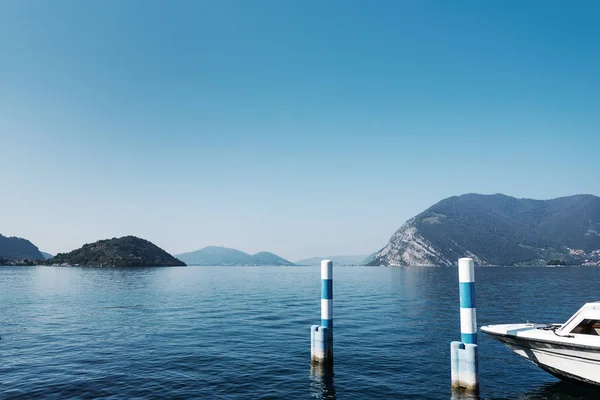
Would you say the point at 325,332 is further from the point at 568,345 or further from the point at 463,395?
the point at 568,345

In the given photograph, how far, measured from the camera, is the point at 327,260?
1898 centimetres

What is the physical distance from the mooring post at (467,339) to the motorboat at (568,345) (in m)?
3.79

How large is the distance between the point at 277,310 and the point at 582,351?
30.6 metres

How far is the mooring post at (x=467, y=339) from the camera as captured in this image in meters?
13.9

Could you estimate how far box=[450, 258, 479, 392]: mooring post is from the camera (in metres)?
13.9

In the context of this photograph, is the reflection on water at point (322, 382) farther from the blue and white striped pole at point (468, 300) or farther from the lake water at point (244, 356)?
the blue and white striped pole at point (468, 300)

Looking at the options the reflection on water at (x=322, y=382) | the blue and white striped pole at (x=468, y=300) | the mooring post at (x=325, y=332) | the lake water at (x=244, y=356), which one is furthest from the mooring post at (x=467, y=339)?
the mooring post at (x=325, y=332)

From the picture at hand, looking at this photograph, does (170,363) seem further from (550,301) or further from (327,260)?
(550,301)

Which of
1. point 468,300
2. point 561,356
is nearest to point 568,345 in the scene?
point 561,356

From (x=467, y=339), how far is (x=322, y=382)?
6.71 meters

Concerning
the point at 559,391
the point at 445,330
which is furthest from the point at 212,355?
the point at 445,330

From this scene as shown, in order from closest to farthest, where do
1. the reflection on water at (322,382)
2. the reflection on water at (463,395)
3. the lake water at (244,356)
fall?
the reflection on water at (463,395), the reflection on water at (322,382), the lake water at (244,356)

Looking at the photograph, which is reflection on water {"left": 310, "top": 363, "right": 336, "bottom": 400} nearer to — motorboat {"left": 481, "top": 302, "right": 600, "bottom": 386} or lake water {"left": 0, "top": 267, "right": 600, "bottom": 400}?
lake water {"left": 0, "top": 267, "right": 600, "bottom": 400}

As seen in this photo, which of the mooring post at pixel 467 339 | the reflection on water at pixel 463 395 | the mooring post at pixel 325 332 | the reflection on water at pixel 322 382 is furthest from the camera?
the mooring post at pixel 325 332
